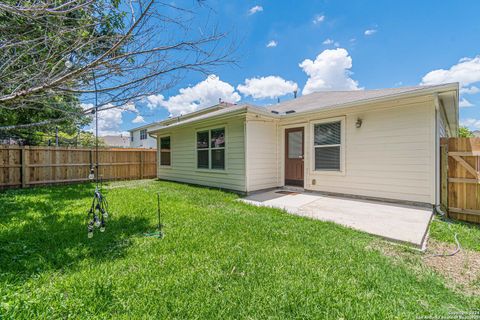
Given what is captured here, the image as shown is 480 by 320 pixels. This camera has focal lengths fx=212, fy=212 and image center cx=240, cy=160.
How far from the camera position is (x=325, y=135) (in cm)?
649

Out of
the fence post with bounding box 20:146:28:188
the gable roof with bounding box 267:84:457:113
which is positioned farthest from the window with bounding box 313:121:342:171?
the fence post with bounding box 20:146:28:188

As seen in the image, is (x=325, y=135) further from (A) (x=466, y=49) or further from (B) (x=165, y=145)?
(B) (x=165, y=145)

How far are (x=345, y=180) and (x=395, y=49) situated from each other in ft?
17.2

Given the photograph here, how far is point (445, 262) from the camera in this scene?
2.73 meters

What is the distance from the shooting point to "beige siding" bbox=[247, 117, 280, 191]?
6.70 m

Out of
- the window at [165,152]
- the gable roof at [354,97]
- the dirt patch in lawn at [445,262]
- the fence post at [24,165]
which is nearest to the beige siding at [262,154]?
the gable roof at [354,97]

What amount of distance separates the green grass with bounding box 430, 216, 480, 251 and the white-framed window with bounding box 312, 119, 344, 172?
2.53 m

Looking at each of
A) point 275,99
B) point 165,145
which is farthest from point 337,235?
point 275,99

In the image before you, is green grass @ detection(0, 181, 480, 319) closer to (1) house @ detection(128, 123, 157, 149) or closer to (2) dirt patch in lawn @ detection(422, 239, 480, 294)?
(2) dirt patch in lawn @ detection(422, 239, 480, 294)

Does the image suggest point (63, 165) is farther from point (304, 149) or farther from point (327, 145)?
point (327, 145)

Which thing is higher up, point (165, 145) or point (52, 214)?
point (165, 145)

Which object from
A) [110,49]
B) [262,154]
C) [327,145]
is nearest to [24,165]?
[110,49]

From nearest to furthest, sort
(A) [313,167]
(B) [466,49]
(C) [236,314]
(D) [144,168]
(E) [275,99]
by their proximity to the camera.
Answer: (C) [236,314]
(A) [313,167]
(B) [466,49]
(D) [144,168]
(E) [275,99]

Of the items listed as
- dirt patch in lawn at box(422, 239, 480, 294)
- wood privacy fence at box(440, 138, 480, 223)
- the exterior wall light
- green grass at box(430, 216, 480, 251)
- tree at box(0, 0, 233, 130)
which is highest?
tree at box(0, 0, 233, 130)
